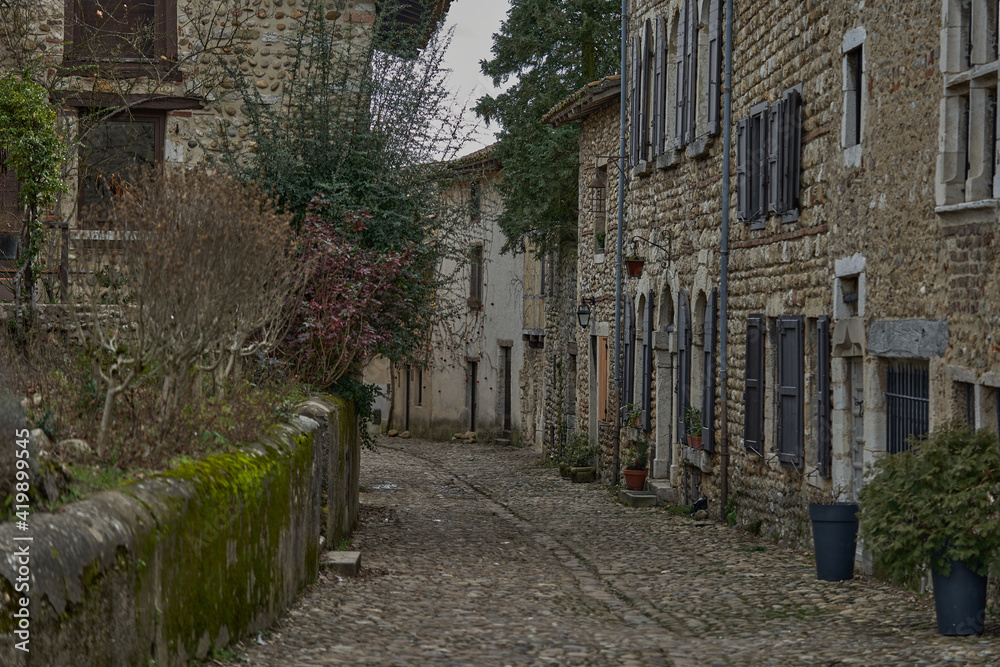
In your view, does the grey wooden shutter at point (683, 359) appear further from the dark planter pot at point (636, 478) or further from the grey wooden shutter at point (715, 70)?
the grey wooden shutter at point (715, 70)

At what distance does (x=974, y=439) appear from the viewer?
7277 millimetres

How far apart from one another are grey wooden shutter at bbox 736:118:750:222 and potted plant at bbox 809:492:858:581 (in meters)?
4.07

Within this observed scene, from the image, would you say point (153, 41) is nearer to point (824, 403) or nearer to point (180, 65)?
point (180, 65)

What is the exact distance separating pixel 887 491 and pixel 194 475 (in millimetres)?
4173

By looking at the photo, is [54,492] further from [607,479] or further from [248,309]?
[607,479]

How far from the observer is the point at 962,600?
7008 mm

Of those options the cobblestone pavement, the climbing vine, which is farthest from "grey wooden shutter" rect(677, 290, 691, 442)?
the climbing vine

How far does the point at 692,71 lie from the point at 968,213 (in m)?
7.32

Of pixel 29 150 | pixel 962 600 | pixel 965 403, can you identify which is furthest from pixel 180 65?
pixel 962 600

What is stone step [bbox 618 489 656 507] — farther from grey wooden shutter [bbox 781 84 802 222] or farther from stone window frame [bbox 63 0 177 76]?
stone window frame [bbox 63 0 177 76]

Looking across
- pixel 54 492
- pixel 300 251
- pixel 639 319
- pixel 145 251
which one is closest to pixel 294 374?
pixel 300 251

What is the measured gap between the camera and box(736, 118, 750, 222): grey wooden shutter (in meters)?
12.7

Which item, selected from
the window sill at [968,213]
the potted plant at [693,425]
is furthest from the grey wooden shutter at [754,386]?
the window sill at [968,213]

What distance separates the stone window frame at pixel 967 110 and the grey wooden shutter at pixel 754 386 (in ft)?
13.1
